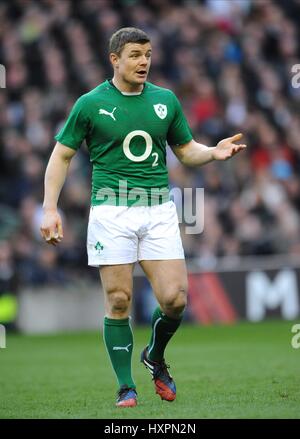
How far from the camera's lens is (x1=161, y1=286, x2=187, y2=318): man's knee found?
23.8 feet

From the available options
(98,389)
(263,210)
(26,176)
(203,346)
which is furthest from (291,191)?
(98,389)

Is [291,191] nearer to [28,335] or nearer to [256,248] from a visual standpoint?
[256,248]

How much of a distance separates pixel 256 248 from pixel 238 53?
483 centimetres

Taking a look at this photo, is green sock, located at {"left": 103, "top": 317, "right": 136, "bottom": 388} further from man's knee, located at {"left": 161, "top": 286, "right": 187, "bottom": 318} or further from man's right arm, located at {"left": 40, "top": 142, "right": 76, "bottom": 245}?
man's right arm, located at {"left": 40, "top": 142, "right": 76, "bottom": 245}

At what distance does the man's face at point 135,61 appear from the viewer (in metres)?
7.23

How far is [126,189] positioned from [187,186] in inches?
378

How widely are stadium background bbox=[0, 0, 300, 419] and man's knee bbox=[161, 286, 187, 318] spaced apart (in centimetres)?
183

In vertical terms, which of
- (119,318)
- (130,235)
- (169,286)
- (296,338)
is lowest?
(296,338)

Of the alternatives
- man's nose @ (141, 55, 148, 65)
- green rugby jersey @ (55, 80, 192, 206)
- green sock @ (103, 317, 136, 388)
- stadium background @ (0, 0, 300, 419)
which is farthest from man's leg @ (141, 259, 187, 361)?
stadium background @ (0, 0, 300, 419)

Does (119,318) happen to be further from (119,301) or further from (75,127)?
(75,127)

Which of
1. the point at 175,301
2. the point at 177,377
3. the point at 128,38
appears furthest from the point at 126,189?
the point at 177,377

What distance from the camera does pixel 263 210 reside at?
56.1 ft

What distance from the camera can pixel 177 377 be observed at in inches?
360

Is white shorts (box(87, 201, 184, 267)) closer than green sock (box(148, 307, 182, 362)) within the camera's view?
Yes
